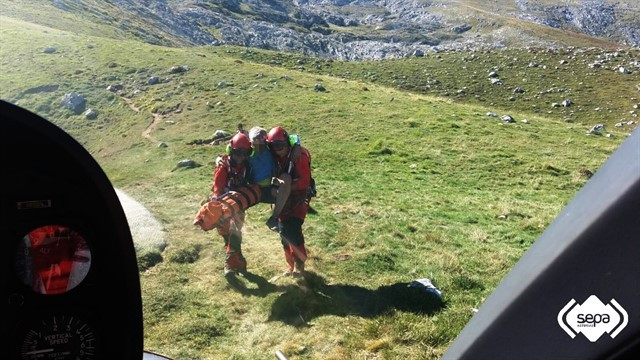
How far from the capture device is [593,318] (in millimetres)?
938

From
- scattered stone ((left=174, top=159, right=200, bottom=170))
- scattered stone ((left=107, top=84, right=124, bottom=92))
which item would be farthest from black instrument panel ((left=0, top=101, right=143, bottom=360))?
scattered stone ((left=107, top=84, right=124, bottom=92))

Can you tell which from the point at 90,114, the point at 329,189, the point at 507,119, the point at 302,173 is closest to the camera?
the point at 302,173

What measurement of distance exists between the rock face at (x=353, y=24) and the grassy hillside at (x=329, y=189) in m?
33.6

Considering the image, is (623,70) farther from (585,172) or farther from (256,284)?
(256,284)

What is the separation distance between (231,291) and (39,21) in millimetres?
49381

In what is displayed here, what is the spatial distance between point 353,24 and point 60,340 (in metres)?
152

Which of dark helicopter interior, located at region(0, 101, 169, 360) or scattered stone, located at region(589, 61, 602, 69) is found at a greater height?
dark helicopter interior, located at region(0, 101, 169, 360)

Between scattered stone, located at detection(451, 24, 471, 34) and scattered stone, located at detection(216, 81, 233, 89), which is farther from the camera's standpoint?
scattered stone, located at detection(451, 24, 471, 34)

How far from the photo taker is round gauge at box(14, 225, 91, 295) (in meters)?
2.23

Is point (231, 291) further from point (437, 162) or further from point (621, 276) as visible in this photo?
point (437, 162)

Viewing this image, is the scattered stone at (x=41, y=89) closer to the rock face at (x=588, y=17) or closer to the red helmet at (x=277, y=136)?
the red helmet at (x=277, y=136)

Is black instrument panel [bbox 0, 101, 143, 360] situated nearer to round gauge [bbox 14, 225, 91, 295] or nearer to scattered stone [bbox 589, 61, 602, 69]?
round gauge [bbox 14, 225, 91, 295]

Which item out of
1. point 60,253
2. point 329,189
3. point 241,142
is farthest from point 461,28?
point 60,253

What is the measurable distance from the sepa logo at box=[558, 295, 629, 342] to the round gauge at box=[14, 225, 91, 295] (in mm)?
1885
